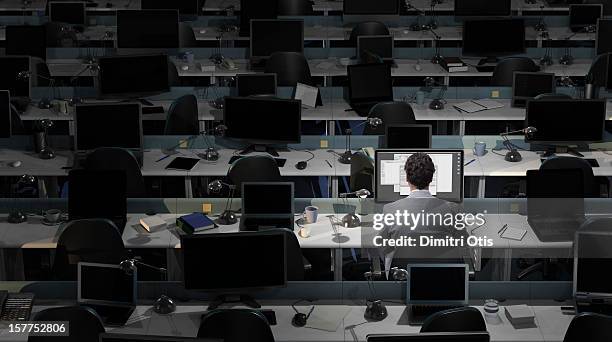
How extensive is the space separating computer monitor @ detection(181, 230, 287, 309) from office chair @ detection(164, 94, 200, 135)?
3.16 m

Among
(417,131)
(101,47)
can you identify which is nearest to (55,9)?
(101,47)

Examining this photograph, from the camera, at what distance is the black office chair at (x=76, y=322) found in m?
5.49

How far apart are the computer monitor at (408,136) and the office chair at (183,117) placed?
1.98m

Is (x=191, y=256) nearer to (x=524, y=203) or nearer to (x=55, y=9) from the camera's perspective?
(x=524, y=203)

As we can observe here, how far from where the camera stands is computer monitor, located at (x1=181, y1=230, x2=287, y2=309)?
594 centimetres

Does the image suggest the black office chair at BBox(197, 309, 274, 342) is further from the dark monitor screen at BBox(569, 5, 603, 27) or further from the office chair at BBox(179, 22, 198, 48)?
the dark monitor screen at BBox(569, 5, 603, 27)

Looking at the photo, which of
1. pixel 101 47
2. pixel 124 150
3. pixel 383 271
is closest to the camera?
pixel 383 271

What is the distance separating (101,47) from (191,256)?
5984 mm

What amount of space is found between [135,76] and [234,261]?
4143 mm

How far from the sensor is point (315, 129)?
A: 1066cm

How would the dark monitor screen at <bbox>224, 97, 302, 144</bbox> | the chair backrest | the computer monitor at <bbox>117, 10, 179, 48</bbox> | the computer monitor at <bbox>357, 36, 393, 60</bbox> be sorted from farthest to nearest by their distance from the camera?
the computer monitor at <bbox>117, 10, 179, 48</bbox>
the computer monitor at <bbox>357, 36, 393, 60</bbox>
the chair backrest
the dark monitor screen at <bbox>224, 97, 302, 144</bbox>

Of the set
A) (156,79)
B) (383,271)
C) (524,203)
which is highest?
(156,79)

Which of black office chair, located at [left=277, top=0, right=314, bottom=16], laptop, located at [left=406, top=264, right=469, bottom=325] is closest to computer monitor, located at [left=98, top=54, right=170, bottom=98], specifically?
black office chair, located at [left=277, top=0, right=314, bottom=16]

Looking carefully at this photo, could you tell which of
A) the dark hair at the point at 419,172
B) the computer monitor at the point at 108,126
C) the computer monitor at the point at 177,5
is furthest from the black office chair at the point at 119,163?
the computer monitor at the point at 177,5
